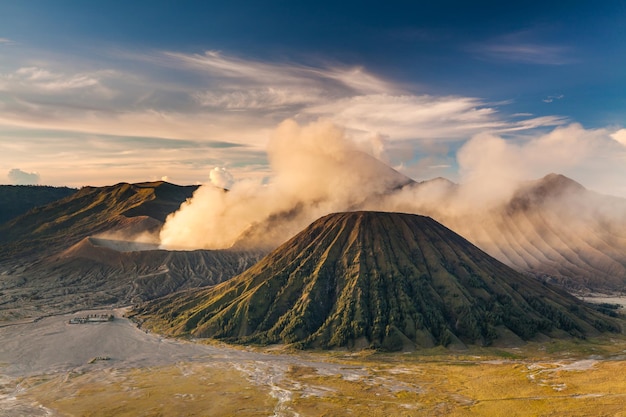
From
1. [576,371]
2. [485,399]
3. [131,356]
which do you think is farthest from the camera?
[131,356]

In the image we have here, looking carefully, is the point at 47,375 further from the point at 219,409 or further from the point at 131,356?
the point at 219,409

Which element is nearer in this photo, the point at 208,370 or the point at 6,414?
the point at 6,414

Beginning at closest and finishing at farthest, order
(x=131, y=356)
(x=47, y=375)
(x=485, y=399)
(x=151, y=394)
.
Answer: (x=485, y=399) < (x=151, y=394) < (x=47, y=375) < (x=131, y=356)

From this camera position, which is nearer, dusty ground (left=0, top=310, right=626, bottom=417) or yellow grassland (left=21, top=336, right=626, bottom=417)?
yellow grassland (left=21, top=336, right=626, bottom=417)

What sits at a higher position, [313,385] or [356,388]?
[356,388]

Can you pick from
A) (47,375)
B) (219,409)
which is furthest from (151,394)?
(47,375)

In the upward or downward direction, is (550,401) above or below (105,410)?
above

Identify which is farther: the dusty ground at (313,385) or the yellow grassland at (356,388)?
the dusty ground at (313,385)

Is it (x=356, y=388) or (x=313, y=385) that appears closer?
(x=356, y=388)
